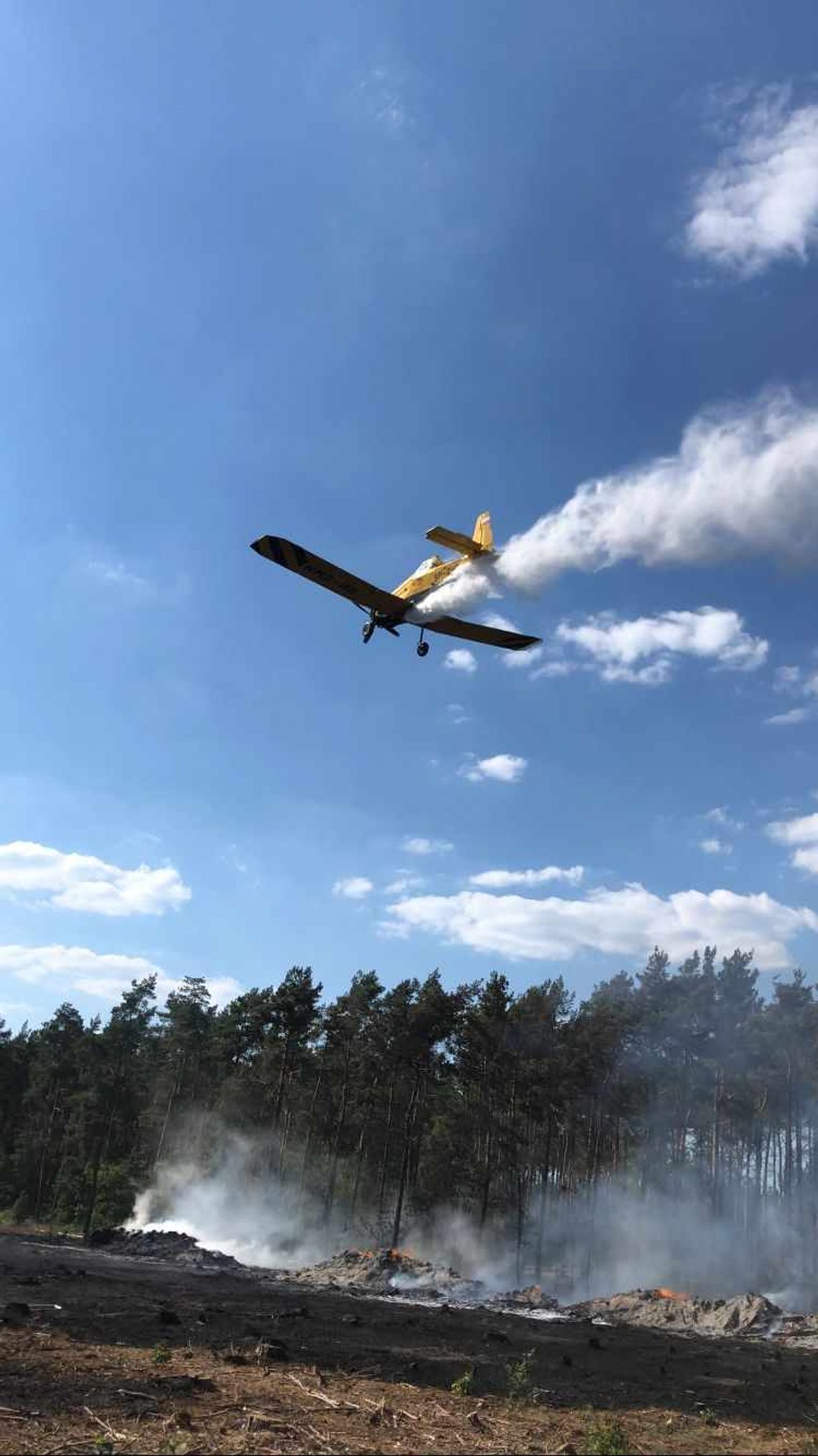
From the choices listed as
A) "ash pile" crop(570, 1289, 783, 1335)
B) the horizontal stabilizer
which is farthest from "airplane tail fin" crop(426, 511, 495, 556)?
"ash pile" crop(570, 1289, 783, 1335)

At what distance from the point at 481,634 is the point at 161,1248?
4311 cm

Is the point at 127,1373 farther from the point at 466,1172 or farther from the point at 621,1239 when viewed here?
the point at 621,1239

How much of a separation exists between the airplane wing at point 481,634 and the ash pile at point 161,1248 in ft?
126

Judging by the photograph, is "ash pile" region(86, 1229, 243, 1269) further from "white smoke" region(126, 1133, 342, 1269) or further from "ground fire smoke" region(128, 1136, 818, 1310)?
"ground fire smoke" region(128, 1136, 818, 1310)

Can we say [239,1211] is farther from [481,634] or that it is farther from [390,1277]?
[481,634]

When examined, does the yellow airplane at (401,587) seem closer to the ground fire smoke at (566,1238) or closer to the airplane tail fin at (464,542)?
the airplane tail fin at (464,542)

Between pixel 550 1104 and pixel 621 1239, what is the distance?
9384 millimetres

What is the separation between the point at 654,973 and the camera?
67.1m

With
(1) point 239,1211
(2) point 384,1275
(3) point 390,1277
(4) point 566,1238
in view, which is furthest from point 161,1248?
(4) point 566,1238

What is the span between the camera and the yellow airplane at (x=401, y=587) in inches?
887

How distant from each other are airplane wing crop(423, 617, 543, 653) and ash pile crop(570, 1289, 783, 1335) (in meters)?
31.0

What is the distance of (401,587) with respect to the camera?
973 inches

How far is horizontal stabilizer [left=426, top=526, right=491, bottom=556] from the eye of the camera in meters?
21.2

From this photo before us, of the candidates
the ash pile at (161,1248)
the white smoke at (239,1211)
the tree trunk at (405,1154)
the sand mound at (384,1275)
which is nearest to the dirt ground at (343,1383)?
the sand mound at (384,1275)
